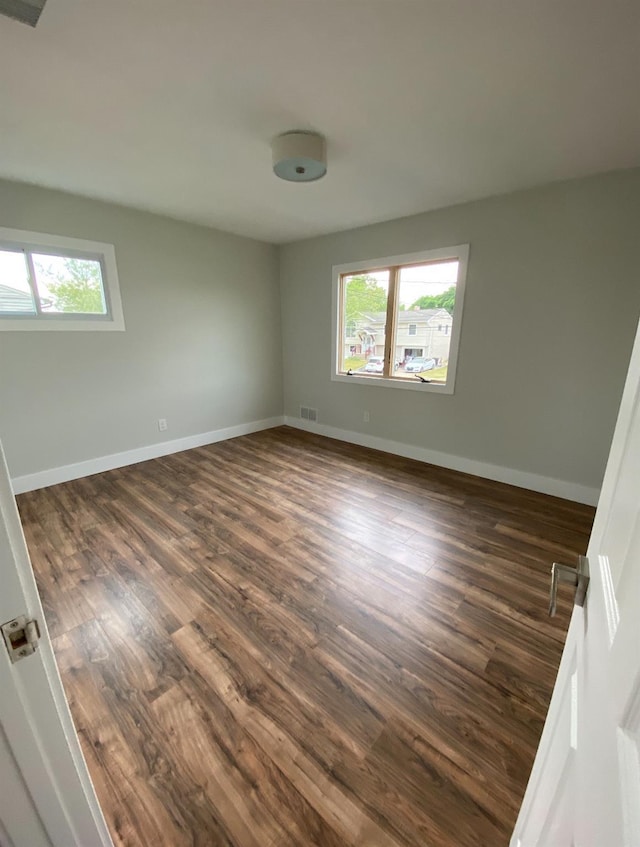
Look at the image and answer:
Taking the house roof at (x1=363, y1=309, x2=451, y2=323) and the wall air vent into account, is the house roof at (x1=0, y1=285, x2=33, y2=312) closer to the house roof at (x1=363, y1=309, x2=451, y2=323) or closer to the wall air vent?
the wall air vent

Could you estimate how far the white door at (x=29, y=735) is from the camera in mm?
491

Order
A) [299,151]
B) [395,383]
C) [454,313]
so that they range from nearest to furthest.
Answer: [299,151]
[454,313]
[395,383]

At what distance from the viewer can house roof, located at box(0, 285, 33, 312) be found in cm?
263

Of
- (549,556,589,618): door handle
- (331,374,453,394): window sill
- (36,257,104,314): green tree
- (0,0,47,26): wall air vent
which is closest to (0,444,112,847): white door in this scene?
(549,556,589,618): door handle

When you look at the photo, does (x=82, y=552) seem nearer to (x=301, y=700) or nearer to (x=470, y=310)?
(x=301, y=700)

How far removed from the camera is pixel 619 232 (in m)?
2.30

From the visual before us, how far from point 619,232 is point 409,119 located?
171 cm

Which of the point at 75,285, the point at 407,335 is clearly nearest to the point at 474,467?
the point at 407,335

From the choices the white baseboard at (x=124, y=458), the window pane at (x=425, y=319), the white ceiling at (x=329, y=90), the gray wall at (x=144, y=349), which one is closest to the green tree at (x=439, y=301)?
the window pane at (x=425, y=319)

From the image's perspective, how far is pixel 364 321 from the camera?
387 centimetres

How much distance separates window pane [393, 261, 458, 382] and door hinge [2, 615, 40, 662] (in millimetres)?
3335

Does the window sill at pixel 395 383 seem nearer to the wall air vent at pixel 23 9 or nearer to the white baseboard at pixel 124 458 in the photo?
the white baseboard at pixel 124 458

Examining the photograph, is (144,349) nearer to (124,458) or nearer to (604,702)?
(124,458)

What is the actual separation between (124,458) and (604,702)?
3.87m
